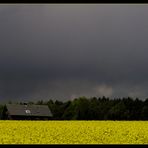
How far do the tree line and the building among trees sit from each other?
4.60 meters

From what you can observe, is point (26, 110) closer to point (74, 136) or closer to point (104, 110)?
point (104, 110)

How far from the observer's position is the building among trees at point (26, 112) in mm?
66625

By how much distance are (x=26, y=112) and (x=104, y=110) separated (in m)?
19.5

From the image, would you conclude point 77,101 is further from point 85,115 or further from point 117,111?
point 117,111

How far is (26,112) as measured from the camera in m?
66.6

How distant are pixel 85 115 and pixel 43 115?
15.7 m

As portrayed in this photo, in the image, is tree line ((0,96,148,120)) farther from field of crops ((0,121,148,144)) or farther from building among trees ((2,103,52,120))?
field of crops ((0,121,148,144))

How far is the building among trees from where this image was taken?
2623 inches

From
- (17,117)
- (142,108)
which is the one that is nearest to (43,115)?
(17,117)

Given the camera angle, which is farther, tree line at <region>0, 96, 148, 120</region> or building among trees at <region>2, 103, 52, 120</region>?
tree line at <region>0, 96, 148, 120</region>

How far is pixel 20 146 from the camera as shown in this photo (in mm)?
1621

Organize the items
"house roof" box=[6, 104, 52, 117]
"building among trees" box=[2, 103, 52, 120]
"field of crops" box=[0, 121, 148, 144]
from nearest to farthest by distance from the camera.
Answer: "field of crops" box=[0, 121, 148, 144]
"building among trees" box=[2, 103, 52, 120]
"house roof" box=[6, 104, 52, 117]

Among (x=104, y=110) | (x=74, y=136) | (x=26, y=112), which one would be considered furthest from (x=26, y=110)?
(x=74, y=136)

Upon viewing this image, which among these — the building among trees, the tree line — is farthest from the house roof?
the tree line
